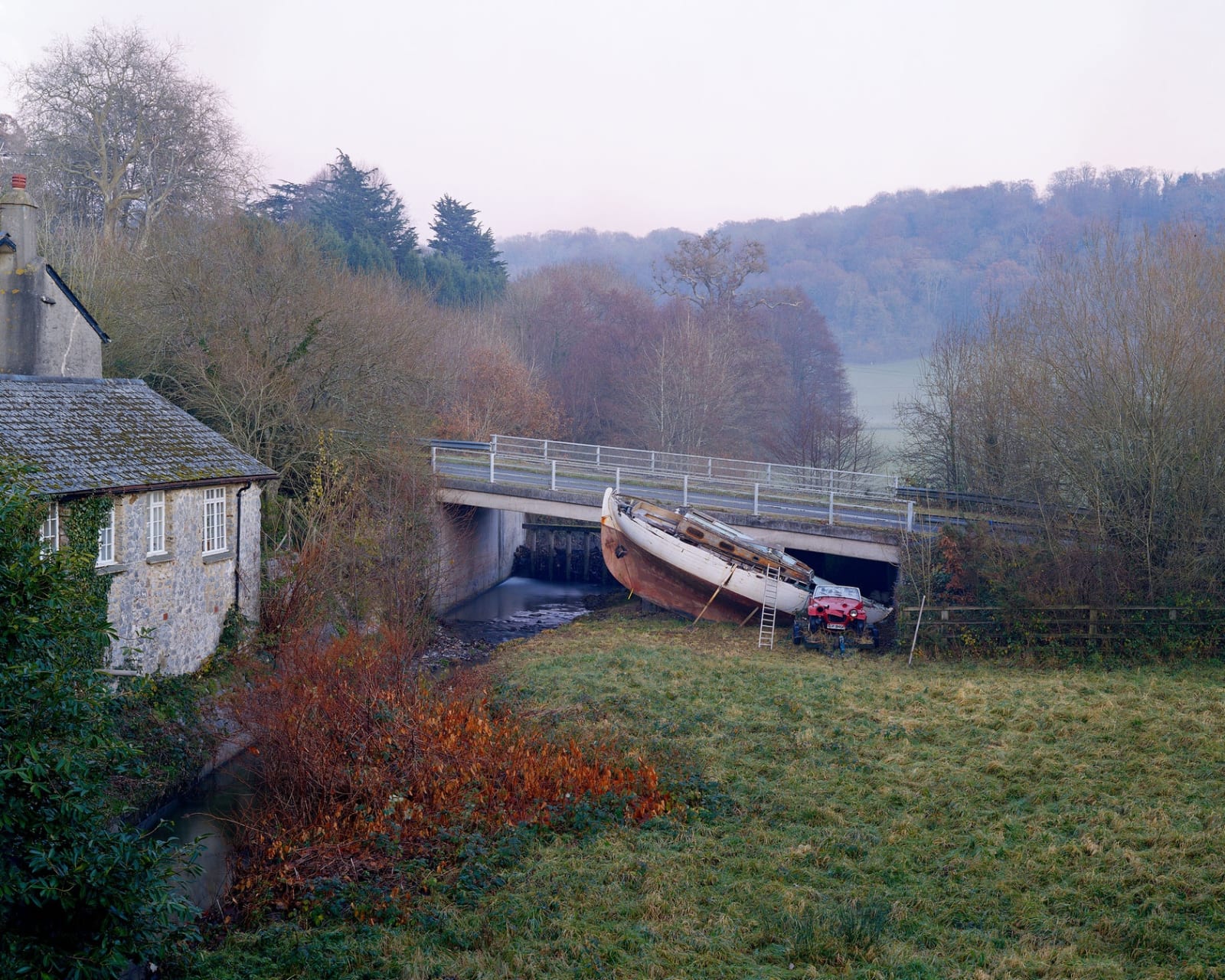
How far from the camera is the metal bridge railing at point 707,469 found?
2812 centimetres

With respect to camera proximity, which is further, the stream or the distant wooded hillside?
the distant wooded hillside

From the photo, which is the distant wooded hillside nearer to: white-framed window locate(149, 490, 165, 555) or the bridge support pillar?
the bridge support pillar

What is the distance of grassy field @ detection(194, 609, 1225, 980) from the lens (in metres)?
7.83

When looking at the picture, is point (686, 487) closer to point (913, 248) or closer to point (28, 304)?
point (28, 304)

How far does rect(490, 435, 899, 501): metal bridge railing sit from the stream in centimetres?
495

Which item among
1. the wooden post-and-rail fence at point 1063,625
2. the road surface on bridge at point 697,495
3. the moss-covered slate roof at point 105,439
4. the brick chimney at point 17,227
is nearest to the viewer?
the moss-covered slate roof at point 105,439

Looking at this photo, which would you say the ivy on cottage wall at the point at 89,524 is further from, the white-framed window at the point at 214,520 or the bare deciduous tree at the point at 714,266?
the bare deciduous tree at the point at 714,266

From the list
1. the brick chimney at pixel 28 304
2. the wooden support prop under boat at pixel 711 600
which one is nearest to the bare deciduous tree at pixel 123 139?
the brick chimney at pixel 28 304

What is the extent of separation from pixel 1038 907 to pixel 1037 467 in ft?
46.4

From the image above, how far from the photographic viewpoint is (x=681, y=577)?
81.8 feet

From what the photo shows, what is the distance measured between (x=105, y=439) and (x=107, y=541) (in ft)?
6.32

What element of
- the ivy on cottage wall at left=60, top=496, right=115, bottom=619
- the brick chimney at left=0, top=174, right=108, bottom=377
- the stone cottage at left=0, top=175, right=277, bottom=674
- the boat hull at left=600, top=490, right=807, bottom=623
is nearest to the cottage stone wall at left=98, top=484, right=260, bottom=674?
the stone cottage at left=0, top=175, right=277, bottom=674

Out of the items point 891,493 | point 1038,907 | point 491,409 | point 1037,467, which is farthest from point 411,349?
point 1038,907

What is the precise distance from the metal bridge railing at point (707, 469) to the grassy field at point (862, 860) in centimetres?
1080
